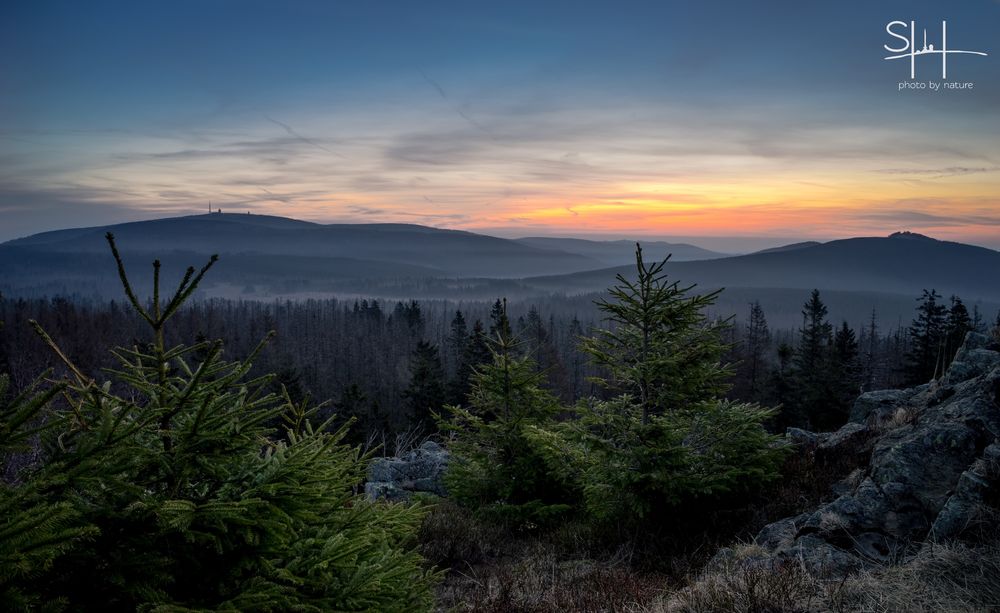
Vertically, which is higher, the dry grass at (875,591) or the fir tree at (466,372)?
the dry grass at (875,591)

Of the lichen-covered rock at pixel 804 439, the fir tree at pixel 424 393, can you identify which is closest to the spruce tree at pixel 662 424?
the lichen-covered rock at pixel 804 439

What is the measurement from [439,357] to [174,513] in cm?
7747

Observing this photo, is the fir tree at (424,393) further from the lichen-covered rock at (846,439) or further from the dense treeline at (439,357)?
the lichen-covered rock at (846,439)

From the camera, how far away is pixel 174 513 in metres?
2.83

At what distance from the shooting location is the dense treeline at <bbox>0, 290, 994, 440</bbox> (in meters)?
41.2

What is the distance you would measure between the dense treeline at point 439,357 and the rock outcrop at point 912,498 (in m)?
2.79

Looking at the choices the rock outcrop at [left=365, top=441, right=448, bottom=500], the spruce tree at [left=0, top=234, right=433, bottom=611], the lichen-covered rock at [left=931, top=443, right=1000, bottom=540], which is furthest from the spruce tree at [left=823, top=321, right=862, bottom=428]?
the spruce tree at [left=0, top=234, right=433, bottom=611]

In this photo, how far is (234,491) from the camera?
3178mm

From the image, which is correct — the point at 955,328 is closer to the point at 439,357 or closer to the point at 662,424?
the point at 662,424

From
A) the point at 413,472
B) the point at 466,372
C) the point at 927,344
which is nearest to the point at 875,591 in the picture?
the point at 413,472

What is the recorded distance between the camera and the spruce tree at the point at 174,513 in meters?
2.55

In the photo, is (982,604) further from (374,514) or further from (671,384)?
(671,384)

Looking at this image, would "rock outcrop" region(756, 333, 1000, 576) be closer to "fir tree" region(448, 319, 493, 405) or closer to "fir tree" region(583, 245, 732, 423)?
"fir tree" region(583, 245, 732, 423)

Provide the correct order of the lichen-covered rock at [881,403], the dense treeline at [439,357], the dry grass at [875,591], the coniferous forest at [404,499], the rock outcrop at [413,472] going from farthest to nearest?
the dense treeline at [439,357], the rock outcrop at [413,472], the lichen-covered rock at [881,403], the dry grass at [875,591], the coniferous forest at [404,499]
